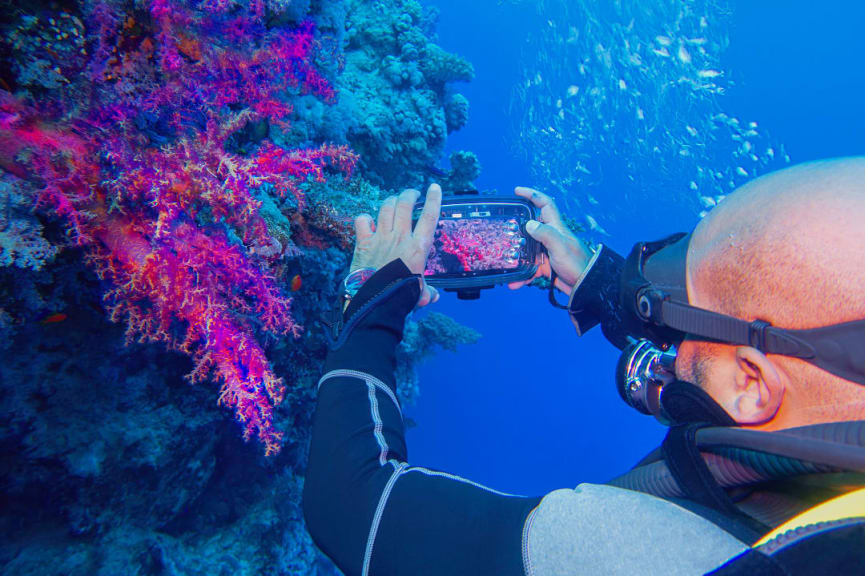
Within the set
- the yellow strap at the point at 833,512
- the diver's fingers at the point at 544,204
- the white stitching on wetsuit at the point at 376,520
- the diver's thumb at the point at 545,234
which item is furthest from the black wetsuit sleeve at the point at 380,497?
the diver's fingers at the point at 544,204

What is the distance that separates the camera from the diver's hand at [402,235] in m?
1.92

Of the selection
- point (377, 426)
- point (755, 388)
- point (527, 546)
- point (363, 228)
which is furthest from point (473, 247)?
point (527, 546)

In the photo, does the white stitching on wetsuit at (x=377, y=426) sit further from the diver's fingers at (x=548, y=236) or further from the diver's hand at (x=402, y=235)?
the diver's fingers at (x=548, y=236)

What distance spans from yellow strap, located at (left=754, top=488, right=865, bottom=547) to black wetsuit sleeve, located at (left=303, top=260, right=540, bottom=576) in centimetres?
64

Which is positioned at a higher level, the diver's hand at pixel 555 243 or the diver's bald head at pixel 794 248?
→ the diver's bald head at pixel 794 248

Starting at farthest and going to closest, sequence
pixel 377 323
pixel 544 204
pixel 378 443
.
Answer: pixel 544 204 < pixel 377 323 < pixel 378 443

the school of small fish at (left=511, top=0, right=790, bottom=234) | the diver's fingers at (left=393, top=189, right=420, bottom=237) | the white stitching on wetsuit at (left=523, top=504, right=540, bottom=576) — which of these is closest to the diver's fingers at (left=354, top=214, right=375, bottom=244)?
the diver's fingers at (left=393, top=189, right=420, bottom=237)

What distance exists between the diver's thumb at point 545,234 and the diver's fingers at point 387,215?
853 millimetres

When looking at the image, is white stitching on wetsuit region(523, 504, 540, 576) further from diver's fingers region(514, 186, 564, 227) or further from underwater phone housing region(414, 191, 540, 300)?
Result: diver's fingers region(514, 186, 564, 227)

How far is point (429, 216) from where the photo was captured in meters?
1.93

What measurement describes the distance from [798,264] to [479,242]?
1495mm

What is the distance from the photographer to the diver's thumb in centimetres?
229

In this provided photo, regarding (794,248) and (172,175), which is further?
(172,175)

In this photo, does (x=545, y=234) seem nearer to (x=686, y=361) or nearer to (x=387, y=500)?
(x=686, y=361)
